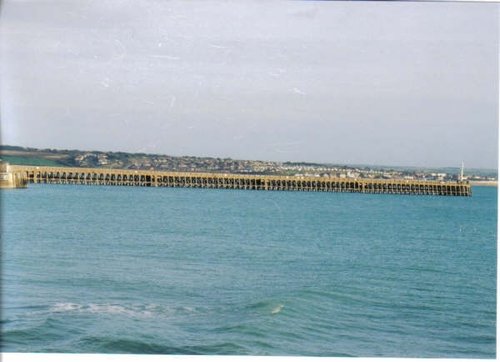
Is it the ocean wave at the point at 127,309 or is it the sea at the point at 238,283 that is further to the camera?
the ocean wave at the point at 127,309

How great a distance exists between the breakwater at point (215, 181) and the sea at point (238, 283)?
573 cm

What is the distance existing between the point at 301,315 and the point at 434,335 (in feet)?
4.26

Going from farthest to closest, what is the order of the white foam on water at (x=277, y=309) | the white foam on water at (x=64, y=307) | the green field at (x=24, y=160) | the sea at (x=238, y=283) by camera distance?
1. the green field at (x=24, y=160)
2. the white foam on water at (x=277, y=309)
3. the white foam on water at (x=64, y=307)
4. the sea at (x=238, y=283)

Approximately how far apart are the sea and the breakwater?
573 cm

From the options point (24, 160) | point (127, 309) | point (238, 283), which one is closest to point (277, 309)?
point (127, 309)

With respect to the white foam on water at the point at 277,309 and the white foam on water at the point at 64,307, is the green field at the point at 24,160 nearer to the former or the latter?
the white foam on water at the point at 64,307

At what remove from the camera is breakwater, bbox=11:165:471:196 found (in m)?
29.1

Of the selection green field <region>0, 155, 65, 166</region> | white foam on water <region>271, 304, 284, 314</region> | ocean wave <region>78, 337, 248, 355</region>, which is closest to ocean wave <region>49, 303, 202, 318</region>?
white foam on water <region>271, 304, 284, 314</region>

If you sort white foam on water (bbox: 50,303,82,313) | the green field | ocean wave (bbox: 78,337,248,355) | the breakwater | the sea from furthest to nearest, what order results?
1. the breakwater
2. the green field
3. white foam on water (bbox: 50,303,82,313)
4. the sea
5. ocean wave (bbox: 78,337,248,355)

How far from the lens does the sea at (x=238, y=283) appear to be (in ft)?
25.2

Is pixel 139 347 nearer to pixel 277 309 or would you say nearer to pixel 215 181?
pixel 277 309

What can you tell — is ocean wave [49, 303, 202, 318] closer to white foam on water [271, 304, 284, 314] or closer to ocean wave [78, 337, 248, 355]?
white foam on water [271, 304, 284, 314]

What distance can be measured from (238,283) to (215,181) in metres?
20.1

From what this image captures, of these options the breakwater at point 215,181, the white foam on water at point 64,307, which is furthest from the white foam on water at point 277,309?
the breakwater at point 215,181
